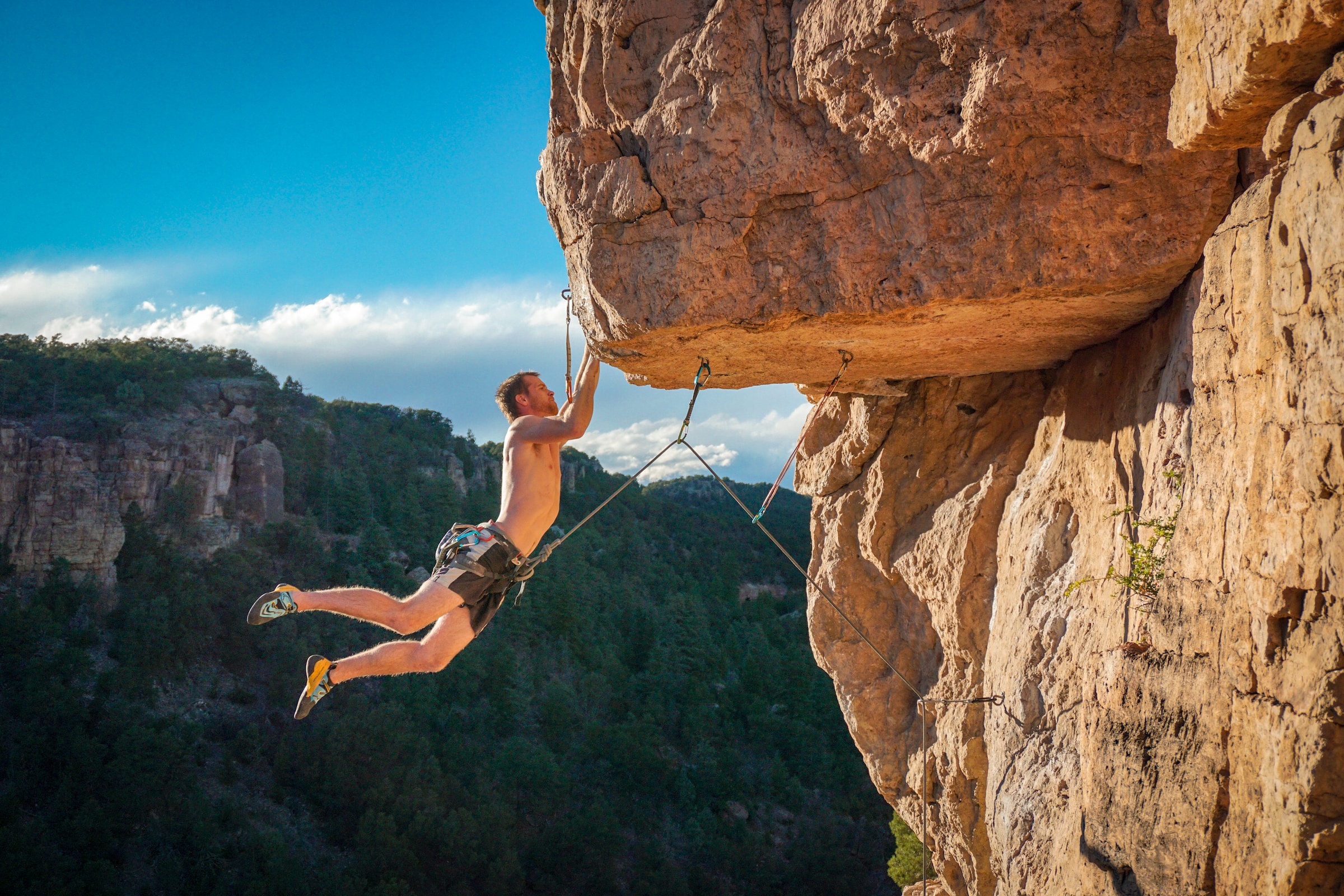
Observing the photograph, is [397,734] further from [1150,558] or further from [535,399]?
[1150,558]

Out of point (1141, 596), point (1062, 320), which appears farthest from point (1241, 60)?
point (1141, 596)

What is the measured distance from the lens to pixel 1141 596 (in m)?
3.18

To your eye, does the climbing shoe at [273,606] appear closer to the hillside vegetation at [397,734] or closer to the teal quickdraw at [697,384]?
the teal quickdraw at [697,384]

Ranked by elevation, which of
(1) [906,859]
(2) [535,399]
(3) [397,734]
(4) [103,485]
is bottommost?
(1) [906,859]

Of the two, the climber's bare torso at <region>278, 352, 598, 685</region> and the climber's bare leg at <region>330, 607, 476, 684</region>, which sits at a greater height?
the climber's bare torso at <region>278, 352, 598, 685</region>

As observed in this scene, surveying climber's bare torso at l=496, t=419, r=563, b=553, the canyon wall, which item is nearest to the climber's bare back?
climber's bare torso at l=496, t=419, r=563, b=553

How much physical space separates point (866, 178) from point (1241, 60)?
1.43 meters

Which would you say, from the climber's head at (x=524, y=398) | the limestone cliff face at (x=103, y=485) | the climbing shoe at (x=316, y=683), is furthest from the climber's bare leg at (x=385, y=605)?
the limestone cliff face at (x=103, y=485)

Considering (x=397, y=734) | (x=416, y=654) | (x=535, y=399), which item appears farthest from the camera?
(x=397, y=734)

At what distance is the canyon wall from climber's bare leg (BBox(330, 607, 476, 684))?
151 centimetres

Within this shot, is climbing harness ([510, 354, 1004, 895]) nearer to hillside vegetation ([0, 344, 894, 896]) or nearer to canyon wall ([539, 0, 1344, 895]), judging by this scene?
canyon wall ([539, 0, 1344, 895])

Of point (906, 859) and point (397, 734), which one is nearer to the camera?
point (906, 859)

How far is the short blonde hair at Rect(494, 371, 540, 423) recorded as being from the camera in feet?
16.0

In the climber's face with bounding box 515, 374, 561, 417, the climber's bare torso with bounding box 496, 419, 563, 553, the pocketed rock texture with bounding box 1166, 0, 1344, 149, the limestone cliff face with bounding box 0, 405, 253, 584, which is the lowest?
the climber's bare torso with bounding box 496, 419, 563, 553
